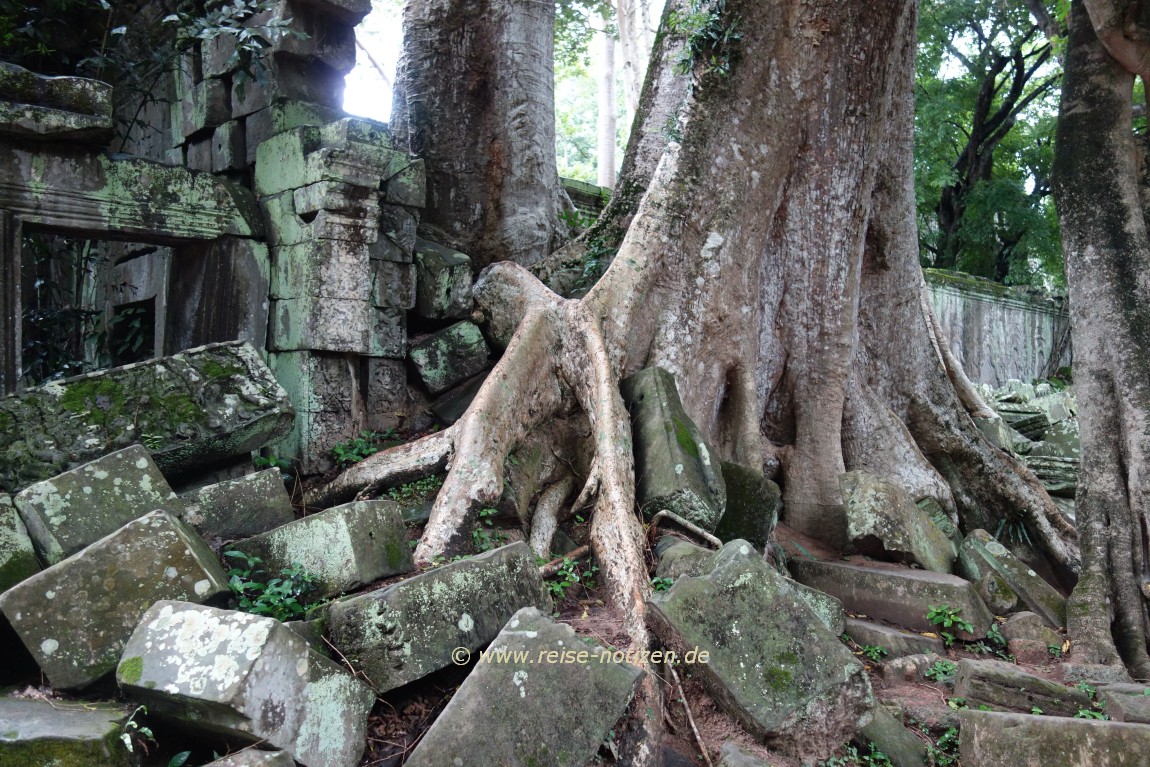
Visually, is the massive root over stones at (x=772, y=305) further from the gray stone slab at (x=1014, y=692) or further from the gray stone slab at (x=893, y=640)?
the gray stone slab at (x=1014, y=692)

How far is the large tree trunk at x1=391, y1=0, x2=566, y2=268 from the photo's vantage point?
583 cm

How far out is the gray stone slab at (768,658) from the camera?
2.85 meters

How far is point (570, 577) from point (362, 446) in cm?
153

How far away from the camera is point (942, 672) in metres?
3.95

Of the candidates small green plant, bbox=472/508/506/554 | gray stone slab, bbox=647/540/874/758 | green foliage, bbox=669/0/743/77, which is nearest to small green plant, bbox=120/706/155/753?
small green plant, bbox=472/508/506/554

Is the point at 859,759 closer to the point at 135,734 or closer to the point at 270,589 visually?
the point at 270,589

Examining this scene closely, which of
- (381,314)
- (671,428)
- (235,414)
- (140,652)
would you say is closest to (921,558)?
(671,428)

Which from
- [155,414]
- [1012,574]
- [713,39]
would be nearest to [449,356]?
[155,414]

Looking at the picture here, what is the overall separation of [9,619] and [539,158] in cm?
432

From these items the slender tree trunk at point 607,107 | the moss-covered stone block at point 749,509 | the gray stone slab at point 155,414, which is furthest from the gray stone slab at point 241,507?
the slender tree trunk at point 607,107

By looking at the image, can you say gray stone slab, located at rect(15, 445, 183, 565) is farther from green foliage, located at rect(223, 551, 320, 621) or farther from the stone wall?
the stone wall

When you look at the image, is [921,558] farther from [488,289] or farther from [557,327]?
[488,289]

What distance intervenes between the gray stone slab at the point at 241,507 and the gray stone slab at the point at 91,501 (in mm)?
169

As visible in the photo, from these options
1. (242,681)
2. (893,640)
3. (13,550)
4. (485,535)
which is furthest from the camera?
(893,640)
